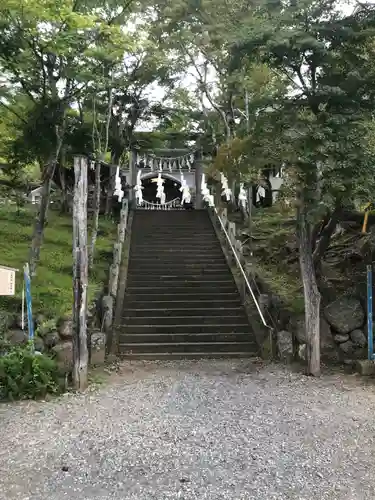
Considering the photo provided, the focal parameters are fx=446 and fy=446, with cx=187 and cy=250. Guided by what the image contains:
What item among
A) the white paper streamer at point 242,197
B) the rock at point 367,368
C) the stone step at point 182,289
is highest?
the white paper streamer at point 242,197

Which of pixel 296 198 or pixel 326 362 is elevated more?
pixel 296 198

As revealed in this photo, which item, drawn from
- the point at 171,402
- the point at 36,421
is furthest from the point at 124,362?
the point at 36,421

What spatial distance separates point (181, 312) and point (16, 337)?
356 centimetres

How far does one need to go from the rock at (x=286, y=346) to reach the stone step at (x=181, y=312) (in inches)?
72.1

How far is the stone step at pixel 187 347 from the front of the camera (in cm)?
865

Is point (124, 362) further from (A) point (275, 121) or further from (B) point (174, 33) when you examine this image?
(B) point (174, 33)

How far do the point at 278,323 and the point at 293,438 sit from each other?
403 cm

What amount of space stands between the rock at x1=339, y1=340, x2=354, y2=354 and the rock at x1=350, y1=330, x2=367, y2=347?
0.08m

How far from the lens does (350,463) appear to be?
416cm

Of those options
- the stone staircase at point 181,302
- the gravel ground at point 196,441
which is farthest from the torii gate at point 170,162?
the gravel ground at point 196,441

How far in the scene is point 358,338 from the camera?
319 inches

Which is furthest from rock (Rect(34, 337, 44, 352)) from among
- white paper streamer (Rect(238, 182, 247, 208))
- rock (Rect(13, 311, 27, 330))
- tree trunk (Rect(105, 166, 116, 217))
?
tree trunk (Rect(105, 166, 116, 217))

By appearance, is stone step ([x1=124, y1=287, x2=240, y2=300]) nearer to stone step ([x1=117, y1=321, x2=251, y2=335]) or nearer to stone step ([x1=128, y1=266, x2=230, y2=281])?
stone step ([x1=128, y1=266, x2=230, y2=281])

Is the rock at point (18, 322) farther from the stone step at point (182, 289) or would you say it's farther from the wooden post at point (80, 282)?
the stone step at point (182, 289)
